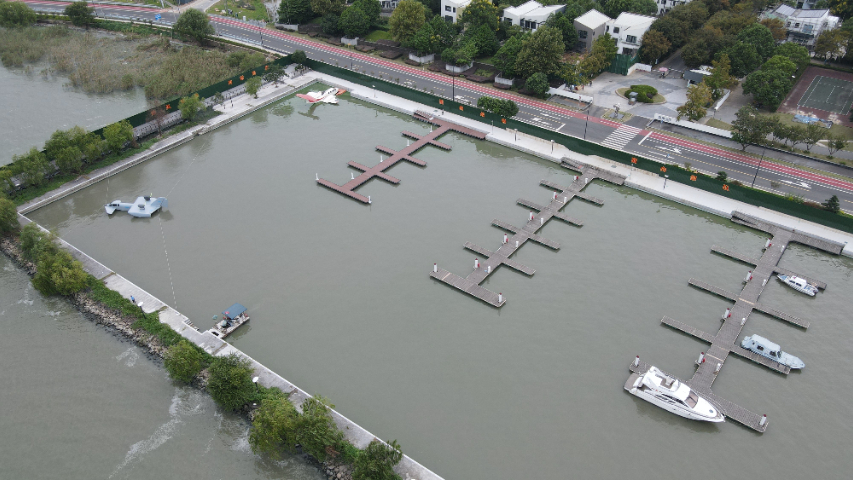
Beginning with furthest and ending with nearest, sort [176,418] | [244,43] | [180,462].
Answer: [244,43]
[176,418]
[180,462]

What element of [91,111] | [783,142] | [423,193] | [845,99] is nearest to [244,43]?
[91,111]

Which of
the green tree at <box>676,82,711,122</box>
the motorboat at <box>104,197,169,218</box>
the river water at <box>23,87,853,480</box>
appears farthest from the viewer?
the green tree at <box>676,82,711,122</box>

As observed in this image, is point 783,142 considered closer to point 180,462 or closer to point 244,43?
point 180,462

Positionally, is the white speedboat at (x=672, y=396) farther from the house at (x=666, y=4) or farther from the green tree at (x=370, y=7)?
the green tree at (x=370, y=7)

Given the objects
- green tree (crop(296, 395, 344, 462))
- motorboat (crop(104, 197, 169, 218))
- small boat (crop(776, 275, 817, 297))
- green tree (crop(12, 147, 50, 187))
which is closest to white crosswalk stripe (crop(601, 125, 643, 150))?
small boat (crop(776, 275, 817, 297))

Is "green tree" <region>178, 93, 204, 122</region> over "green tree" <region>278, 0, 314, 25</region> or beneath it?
beneath

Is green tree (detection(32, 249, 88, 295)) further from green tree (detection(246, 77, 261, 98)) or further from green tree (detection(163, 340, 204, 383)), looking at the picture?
green tree (detection(246, 77, 261, 98))

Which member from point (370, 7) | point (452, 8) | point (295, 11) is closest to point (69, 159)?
point (295, 11)

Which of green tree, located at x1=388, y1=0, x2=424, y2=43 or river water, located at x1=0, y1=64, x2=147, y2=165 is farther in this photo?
green tree, located at x1=388, y1=0, x2=424, y2=43

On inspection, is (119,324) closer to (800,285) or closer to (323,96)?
(323,96)
